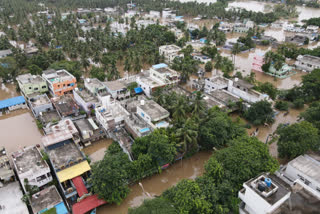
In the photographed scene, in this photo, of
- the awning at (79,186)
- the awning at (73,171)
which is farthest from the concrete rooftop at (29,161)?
the awning at (79,186)

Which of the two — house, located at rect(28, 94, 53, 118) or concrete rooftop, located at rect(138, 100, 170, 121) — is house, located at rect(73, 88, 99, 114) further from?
concrete rooftop, located at rect(138, 100, 170, 121)

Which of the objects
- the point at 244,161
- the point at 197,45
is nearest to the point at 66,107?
the point at 244,161

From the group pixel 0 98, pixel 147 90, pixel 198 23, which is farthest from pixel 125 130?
pixel 198 23

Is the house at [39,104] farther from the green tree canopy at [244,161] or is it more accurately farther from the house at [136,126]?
the green tree canopy at [244,161]

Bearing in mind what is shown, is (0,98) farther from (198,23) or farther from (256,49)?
(198,23)

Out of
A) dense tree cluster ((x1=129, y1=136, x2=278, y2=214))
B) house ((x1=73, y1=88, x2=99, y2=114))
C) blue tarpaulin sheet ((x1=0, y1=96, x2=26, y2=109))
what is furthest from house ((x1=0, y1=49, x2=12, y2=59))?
dense tree cluster ((x1=129, y1=136, x2=278, y2=214))

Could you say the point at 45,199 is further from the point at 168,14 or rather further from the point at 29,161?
the point at 168,14
